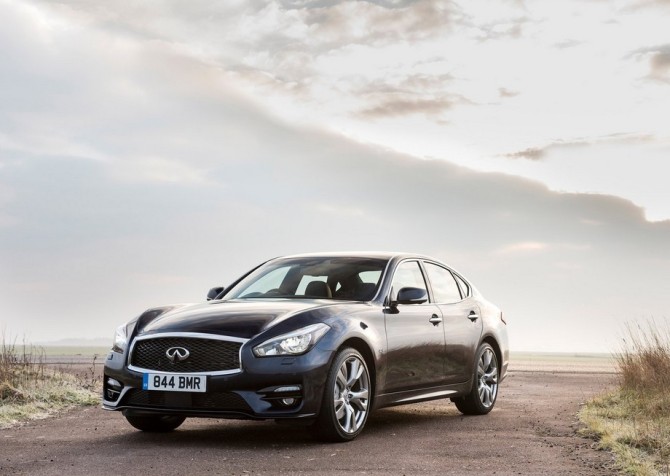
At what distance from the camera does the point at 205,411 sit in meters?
8.52

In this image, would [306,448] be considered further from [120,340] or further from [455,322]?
[455,322]

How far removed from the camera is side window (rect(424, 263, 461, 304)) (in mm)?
11398

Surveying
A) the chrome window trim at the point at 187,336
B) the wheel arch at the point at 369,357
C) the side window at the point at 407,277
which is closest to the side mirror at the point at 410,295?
the side window at the point at 407,277

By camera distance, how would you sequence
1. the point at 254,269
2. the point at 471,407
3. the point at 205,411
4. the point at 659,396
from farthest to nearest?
the point at 659,396 < the point at 471,407 < the point at 254,269 < the point at 205,411

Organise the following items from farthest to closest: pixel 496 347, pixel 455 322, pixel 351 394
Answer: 1. pixel 496 347
2. pixel 455 322
3. pixel 351 394

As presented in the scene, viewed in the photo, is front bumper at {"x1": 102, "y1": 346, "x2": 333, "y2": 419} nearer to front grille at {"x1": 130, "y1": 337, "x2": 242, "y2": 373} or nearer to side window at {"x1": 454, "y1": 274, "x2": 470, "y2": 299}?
front grille at {"x1": 130, "y1": 337, "x2": 242, "y2": 373}

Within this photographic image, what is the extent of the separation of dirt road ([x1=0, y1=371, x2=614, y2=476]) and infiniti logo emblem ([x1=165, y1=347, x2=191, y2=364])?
781 millimetres

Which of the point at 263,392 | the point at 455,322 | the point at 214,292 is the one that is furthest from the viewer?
the point at 455,322

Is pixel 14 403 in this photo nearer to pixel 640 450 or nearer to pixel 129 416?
pixel 129 416

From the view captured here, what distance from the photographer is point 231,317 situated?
8930 mm

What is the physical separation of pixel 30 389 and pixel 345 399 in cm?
663

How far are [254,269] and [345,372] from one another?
2362 millimetres

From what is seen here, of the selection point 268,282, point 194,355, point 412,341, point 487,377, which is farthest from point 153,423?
point 487,377

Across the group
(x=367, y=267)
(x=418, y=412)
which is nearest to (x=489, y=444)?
(x=367, y=267)
